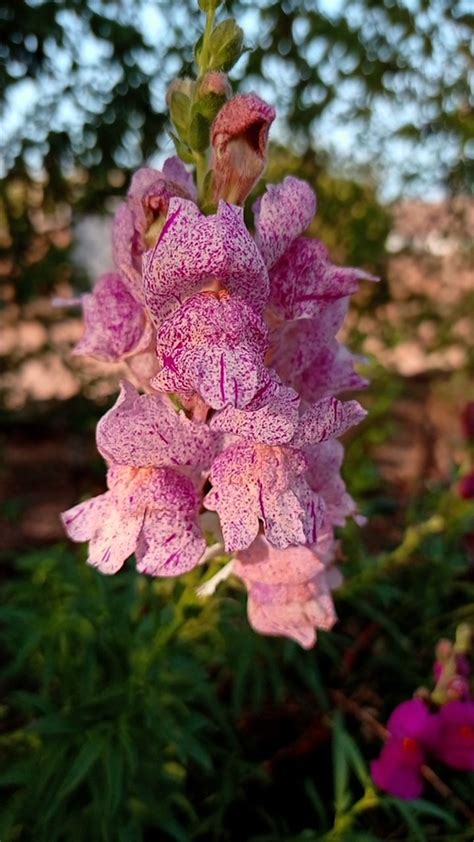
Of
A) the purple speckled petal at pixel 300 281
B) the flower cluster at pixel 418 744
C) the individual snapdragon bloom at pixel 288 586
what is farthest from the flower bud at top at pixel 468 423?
the purple speckled petal at pixel 300 281

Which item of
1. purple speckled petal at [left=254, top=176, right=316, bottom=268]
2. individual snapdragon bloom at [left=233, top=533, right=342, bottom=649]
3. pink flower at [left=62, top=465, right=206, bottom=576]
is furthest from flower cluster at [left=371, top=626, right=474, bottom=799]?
purple speckled petal at [left=254, top=176, right=316, bottom=268]

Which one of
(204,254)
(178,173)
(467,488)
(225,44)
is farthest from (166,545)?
(467,488)

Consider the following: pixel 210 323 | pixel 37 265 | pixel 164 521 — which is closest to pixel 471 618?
pixel 164 521

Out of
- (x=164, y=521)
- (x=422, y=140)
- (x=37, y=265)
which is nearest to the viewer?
(x=164, y=521)

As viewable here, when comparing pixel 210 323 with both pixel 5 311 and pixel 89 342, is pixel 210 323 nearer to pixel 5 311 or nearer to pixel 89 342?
pixel 89 342

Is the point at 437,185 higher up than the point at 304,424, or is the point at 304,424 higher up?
the point at 437,185

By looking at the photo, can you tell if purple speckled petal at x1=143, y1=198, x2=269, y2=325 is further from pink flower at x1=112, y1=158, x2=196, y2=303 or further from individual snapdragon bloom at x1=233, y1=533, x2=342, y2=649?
individual snapdragon bloom at x1=233, y1=533, x2=342, y2=649

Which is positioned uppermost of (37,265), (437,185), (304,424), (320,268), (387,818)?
(437,185)
